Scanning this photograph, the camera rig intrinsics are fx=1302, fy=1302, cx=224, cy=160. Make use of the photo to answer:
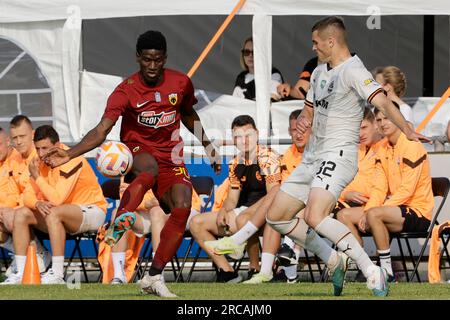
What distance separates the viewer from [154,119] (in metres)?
10.6

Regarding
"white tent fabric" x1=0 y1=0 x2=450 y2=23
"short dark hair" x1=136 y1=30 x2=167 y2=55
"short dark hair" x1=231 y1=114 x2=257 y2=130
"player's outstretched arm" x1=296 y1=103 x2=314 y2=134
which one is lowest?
"short dark hair" x1=231 y1=114 x2=257 y2=130

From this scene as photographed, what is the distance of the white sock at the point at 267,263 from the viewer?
13008 mm

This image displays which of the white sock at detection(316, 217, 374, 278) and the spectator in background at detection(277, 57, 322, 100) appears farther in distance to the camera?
the spectator in background at detection(277, 57, 322, 100)

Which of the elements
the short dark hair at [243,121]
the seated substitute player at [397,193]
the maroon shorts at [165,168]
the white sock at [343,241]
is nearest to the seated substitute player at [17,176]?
the short dark hair at [243,121]

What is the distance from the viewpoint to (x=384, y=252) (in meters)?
12.8

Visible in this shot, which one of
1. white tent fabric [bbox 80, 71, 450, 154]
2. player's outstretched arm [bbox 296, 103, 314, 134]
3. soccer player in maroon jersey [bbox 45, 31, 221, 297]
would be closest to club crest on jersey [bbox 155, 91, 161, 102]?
soccer player in maroon jersey [bbox 45, 31, 221, 297]

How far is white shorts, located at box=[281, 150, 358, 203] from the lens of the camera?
A: 10078 millimetres

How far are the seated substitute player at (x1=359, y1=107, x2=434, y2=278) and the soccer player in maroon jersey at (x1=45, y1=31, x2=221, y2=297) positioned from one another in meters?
2.85

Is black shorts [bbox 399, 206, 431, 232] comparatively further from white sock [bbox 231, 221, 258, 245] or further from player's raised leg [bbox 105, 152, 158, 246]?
player's raised leg [bbox 105, 152, 158, 246]

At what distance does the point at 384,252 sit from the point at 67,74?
4.61 m

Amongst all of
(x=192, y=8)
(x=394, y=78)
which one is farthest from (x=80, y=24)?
(x=394, y=78)

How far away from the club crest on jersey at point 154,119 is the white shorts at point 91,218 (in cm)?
330

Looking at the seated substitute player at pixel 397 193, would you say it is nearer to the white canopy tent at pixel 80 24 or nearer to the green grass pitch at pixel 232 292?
the green grass pitch at pixel 232 292

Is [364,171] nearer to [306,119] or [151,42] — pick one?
[306,119]
